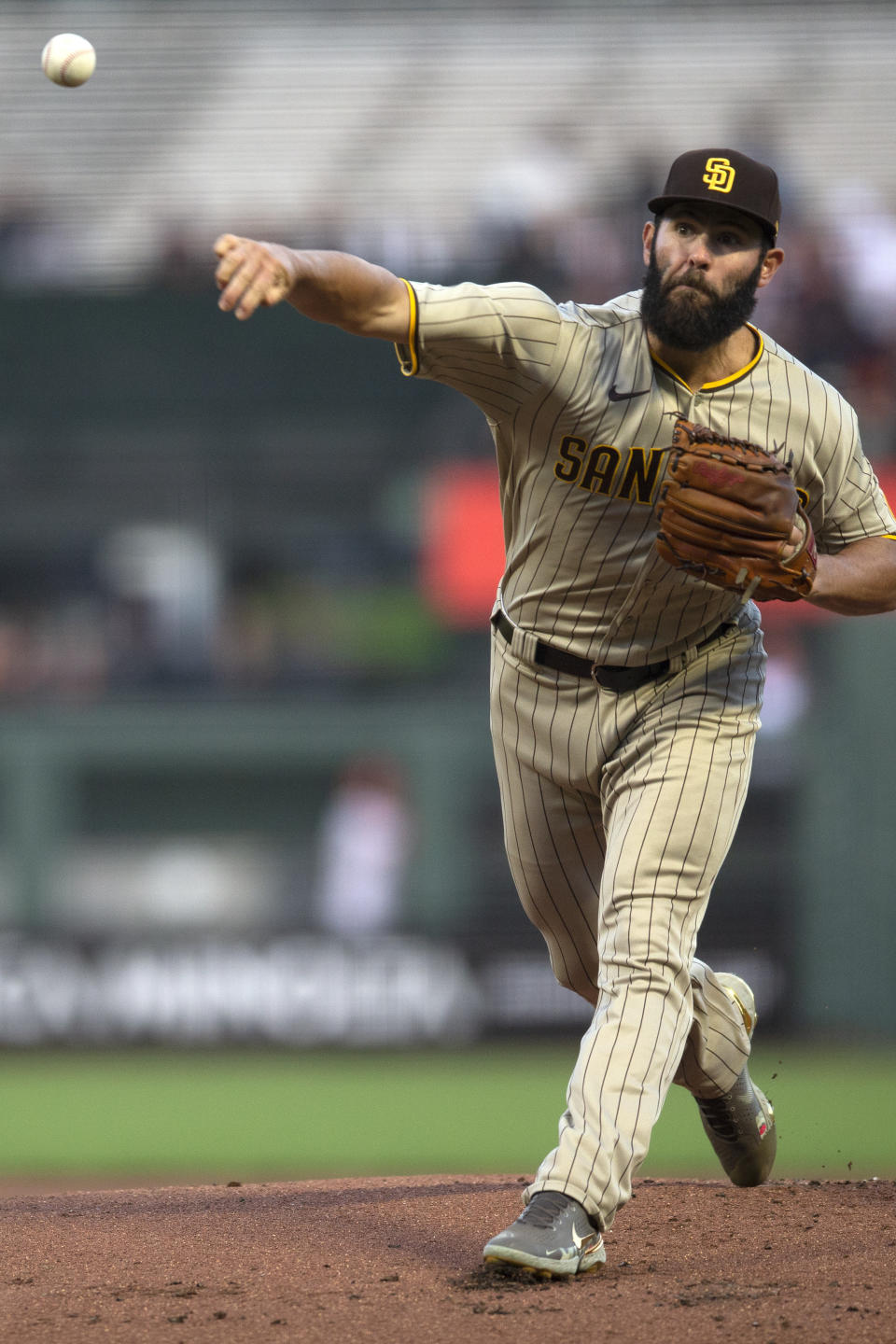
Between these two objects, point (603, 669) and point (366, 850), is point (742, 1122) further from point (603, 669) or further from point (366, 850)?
point (366, 850)

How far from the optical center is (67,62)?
15.5 feet

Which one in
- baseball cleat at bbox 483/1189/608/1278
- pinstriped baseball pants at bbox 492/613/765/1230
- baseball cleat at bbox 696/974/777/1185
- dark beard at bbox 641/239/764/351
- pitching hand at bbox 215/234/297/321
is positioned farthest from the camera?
baseball cleat at bbox 696/974/777/1185

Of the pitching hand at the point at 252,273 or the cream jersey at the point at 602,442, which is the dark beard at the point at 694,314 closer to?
the cream jersey at the point at 602,442

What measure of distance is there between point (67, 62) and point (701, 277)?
2675 mm

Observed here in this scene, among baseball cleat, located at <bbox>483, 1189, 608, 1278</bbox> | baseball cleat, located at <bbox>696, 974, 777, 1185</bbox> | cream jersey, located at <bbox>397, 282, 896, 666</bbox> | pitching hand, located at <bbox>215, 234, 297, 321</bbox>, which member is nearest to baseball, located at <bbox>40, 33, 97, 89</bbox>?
cream jersey, located at <bbox>397, 282, 896, 666</bbox>

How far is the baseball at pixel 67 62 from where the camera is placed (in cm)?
472

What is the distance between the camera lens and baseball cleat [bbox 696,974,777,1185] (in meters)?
3.30

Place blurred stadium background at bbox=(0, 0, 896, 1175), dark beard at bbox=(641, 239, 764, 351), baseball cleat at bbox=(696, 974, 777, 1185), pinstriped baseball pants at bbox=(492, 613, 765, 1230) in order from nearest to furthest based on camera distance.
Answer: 1. pinstriped baseball pants at bbox=(492, 613, 765, 1230)
2. dark beard at bbox=(641, 239, 764, 351)
3. baseball cleat at bbox=(696, 974, 777, 1185)
4. blurred stadium background at bbox=(0, 0, 896, 1175)

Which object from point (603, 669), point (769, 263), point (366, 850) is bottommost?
point (366, 850)

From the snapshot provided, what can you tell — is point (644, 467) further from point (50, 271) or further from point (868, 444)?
point (50, 271)

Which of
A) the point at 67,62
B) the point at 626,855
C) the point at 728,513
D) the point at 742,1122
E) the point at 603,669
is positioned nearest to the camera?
the point at 728,513

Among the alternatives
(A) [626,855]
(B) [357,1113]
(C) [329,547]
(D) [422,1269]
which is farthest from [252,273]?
(C) [329,547]

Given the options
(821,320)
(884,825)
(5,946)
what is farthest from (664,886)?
(821,320)

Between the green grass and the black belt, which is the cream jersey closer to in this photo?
the black belt
